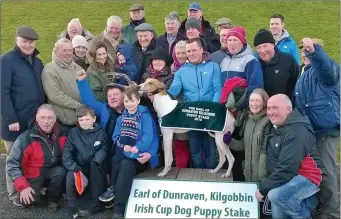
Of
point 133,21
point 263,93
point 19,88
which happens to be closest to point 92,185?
point 19,88

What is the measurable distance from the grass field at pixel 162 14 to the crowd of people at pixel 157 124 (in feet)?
38.8

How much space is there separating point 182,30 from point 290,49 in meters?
2.12

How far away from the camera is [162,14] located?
851 inches

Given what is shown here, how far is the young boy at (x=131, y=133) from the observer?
6.56m

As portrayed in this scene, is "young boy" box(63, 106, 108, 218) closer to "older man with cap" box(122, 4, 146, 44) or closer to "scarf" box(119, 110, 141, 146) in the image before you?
"scarf" box(119, 110, 141, 146)

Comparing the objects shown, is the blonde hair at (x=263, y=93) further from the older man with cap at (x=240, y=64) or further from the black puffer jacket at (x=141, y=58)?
the black puffer jacket at (x=141, y=58)

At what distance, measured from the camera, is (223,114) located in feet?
21.9

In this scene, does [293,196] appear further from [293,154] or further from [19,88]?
[19,88]

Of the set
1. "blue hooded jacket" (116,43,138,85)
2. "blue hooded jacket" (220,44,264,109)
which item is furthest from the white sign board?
"blue hooded jacket" (116,43,138,85)

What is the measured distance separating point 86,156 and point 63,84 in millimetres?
1248

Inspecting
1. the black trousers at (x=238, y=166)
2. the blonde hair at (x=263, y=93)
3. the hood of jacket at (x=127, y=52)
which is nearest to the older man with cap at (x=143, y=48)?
the hood of jacket at (x=127, y=52)

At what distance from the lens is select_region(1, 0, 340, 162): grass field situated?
19625 millimetres

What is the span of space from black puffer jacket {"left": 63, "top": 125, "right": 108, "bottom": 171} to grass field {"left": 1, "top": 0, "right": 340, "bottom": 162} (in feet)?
40.5

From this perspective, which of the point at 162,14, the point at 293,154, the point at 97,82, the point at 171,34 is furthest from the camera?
the point at 162,14
